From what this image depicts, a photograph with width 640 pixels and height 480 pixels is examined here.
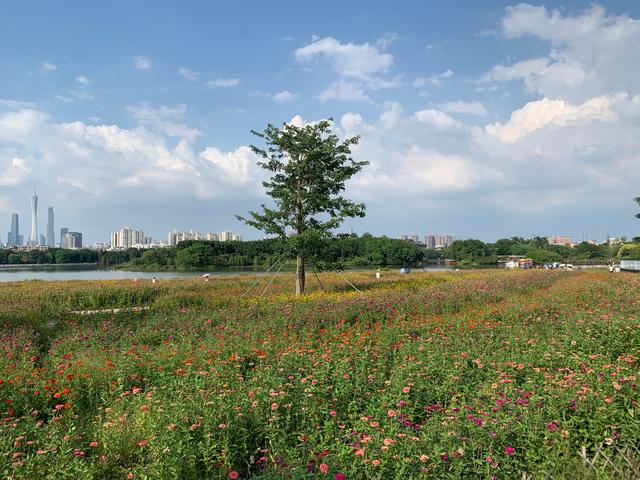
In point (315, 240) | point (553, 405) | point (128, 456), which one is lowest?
point (128, 456)

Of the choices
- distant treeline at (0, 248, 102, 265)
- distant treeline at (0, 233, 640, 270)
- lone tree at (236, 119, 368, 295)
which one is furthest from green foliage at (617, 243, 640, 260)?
distant treeline at (0, 248, 102, 265)

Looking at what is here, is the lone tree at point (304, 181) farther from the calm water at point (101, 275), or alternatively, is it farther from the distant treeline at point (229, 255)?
the distant treeline at point (229, 255)

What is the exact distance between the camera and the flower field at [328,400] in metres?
3.88

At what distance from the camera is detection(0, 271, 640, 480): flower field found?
3875mm

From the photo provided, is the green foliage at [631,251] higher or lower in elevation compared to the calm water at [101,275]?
higher

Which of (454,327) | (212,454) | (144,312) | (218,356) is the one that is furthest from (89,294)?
(212,454)

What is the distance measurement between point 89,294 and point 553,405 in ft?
60.6

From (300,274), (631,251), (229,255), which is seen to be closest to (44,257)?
(229,255)

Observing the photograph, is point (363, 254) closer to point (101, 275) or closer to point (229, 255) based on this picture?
point (229, 255)

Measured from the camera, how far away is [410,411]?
4926mm

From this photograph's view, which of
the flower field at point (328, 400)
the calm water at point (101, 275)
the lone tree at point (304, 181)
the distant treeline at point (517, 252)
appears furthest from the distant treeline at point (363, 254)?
the flower field at point (328, 400)

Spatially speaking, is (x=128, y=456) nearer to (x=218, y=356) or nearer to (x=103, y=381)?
(x=103, y=381)

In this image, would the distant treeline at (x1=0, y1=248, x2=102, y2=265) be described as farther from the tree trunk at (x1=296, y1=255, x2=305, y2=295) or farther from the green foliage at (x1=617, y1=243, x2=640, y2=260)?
the green foliage at (x1=617, y1=243, x2=640, y2=260)

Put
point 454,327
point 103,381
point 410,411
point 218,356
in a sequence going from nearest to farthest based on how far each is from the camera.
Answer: point 410,411
point 103,381
point 218,356
point 454,327
